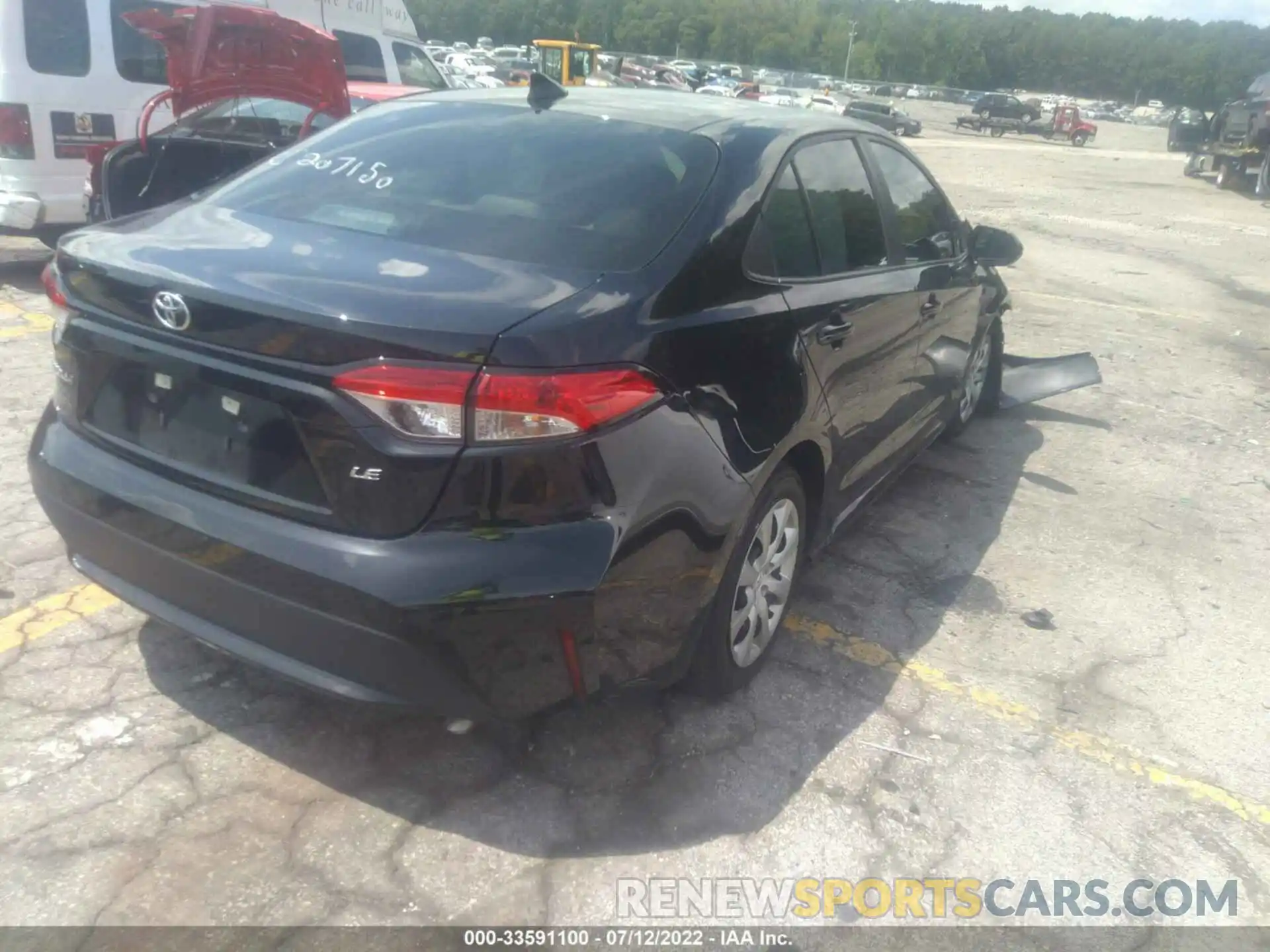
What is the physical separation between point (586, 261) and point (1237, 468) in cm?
477

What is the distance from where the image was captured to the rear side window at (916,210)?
4.07m

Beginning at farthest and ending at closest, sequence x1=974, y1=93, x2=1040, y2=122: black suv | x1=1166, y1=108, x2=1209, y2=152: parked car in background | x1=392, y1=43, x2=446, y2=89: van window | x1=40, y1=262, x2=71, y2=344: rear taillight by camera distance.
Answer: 1. x1=974, y1=93, x2=1040, y2=122: black suv
2. x1=1166, y1=108, x2=1209, y2=152: parked car in background
3. x1=392, y1=43, x2=446, y2=89: van window
4. x1=40, y1=262, x2=71, y2=344: rear taillight

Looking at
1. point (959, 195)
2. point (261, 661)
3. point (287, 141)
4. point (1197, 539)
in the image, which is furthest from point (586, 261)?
point (959, 195)

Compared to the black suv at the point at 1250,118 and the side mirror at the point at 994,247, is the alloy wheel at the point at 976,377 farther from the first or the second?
the black suv at the point at 1250,118

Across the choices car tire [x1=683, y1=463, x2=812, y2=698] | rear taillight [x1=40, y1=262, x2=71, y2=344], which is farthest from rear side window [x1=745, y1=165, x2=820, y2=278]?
rear taillight [x1=40, y1=262, x2=71, y2=344]

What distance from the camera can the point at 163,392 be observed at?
8.00 ft

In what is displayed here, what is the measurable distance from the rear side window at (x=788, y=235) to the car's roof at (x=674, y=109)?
0.23 m

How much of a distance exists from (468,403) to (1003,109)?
53004 mm

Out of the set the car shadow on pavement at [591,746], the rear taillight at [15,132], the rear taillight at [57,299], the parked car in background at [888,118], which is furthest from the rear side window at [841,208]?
the parked car in background at [888,118]

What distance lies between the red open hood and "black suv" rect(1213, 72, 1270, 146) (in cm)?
2234

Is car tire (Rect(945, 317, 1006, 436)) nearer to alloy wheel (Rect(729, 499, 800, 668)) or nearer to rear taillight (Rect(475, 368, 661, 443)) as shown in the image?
alloy wheel (Rect(729, 499, 800, 668))

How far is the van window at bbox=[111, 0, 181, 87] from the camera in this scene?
768 centimetres

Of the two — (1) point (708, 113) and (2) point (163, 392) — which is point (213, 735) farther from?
(1) point (708, 113)

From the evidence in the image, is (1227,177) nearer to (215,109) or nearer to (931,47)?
(215,109)
